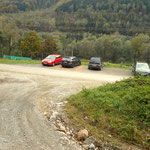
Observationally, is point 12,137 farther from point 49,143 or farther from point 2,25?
point 2,25

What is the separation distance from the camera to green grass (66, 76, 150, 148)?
3367 mm

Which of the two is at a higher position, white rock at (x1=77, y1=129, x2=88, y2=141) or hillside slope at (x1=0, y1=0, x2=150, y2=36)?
hillside slope at (x1=0, y1=0, x2=150, y2=36)

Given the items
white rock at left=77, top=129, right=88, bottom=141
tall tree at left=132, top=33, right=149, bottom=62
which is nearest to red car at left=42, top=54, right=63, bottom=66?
white rock at left=77, top=129, right=88, bottom=141

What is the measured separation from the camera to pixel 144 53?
45812 millimetres

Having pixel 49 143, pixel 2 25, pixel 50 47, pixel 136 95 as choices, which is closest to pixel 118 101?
pixel 136 95

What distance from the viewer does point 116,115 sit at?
4.07 m

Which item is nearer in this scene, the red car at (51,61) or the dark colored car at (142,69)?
the dark colored car at (142,69)

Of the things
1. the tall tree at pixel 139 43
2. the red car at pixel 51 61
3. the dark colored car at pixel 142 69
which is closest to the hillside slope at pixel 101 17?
the tall tree at pixel 139 43

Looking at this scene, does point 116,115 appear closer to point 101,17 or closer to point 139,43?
point 139,43

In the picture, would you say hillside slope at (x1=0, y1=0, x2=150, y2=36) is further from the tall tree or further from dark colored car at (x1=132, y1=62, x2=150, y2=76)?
dark colored car at (x1=132, y1=62, x2=150, y2=76)

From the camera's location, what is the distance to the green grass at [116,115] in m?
3.37

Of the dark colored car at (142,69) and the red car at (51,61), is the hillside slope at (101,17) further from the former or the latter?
the dark colored car at (142,69)

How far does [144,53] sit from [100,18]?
101392mm

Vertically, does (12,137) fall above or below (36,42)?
below
